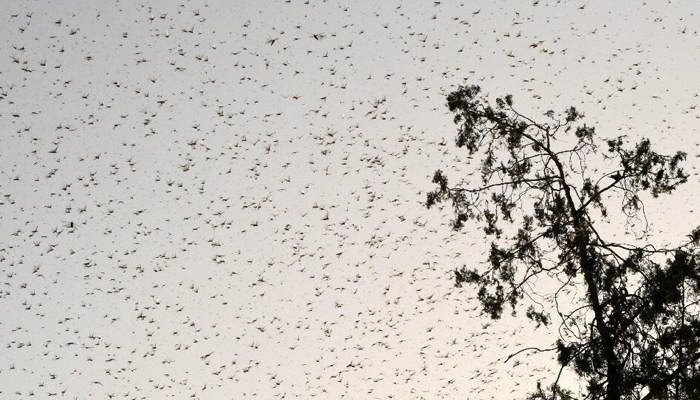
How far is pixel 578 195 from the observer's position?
1245 cm

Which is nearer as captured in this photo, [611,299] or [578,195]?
[611,299]

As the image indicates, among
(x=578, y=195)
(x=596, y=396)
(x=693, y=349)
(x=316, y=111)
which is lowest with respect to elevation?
(x=596, y=396)

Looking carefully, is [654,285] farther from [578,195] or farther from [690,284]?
[578,195]

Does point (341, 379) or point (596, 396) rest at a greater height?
point (341, 379)

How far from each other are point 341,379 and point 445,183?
536 centimetres

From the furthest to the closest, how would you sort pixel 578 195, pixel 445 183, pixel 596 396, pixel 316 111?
pixel 316 111, pixel 445 183, pixel 578 195, pixel 596 396

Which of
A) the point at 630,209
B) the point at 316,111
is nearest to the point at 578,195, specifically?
the point at 630,209

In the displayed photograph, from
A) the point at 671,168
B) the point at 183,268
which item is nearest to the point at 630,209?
the point at 671,168

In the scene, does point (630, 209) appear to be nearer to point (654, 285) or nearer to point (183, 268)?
point (654, 285)

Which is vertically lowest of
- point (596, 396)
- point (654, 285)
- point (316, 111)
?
point (596, 396)

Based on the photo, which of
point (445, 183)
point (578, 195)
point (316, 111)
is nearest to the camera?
point (578, 195)

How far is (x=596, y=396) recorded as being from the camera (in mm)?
11430

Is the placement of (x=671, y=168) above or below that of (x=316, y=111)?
below

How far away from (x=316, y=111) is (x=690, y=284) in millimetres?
7782
